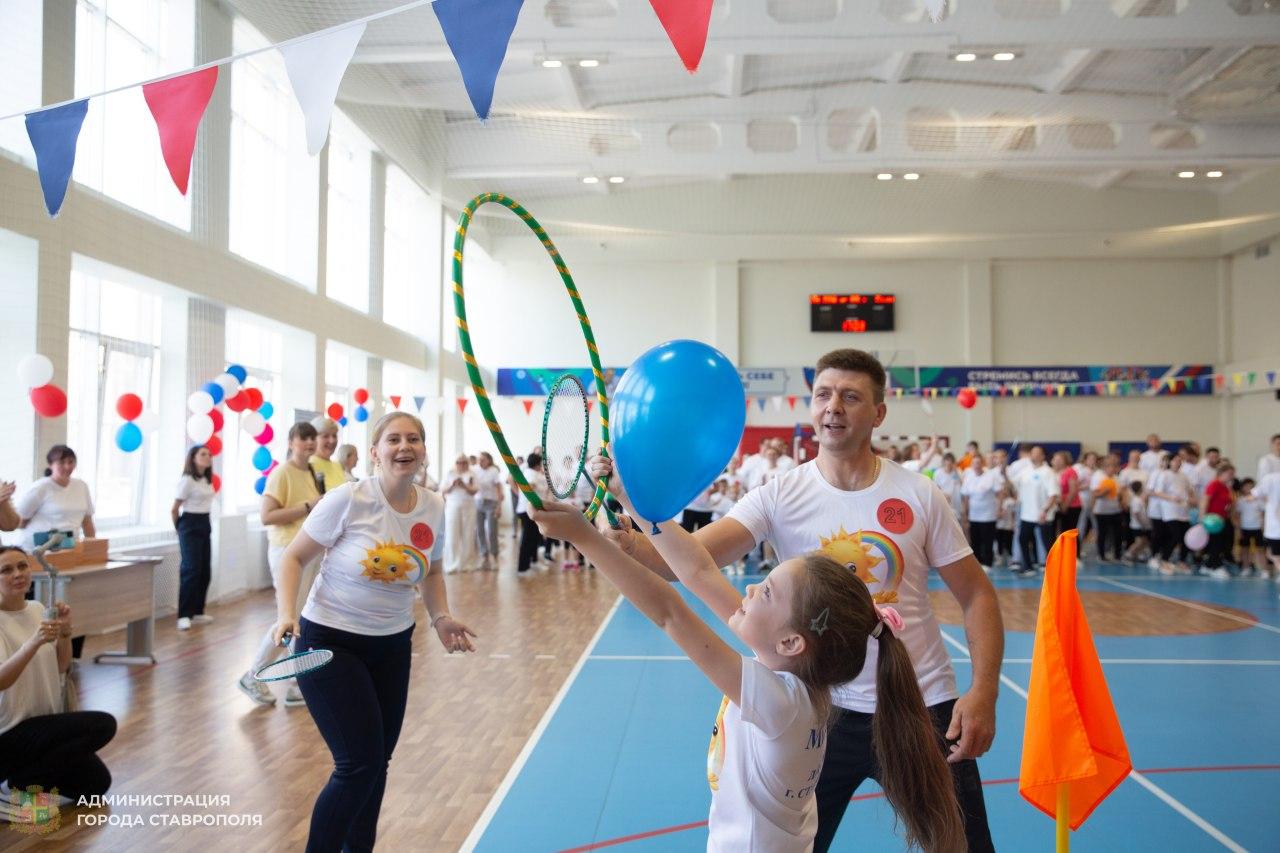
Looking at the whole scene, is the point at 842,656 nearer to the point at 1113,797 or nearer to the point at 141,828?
the point at 1113,797

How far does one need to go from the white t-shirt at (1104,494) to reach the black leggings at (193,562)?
12.2 m

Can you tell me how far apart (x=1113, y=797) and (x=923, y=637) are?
251cm

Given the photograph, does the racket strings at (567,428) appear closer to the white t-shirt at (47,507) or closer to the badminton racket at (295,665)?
the badminton racket at (295,665)

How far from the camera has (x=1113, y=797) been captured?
163 inches

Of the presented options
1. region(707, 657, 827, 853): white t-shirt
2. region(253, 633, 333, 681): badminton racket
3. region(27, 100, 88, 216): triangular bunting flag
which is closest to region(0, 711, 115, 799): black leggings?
region(253, 633, 333, 681): badminton racket

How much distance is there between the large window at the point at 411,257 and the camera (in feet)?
53.4

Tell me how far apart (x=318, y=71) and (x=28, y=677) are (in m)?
3.00

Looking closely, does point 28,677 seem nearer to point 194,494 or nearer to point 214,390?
point 194,494

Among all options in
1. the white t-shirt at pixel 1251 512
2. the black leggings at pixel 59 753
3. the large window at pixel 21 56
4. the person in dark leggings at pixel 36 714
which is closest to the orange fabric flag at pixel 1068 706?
the person in dark leggings at pixel 36 714

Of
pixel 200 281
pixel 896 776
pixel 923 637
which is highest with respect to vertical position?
pixel 200 281

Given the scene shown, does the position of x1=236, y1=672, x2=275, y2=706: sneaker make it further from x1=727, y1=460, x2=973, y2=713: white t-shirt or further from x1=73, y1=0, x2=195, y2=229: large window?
x1=73, y1=0, x2=195, y2=229: large window

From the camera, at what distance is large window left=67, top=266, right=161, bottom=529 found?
884 cm

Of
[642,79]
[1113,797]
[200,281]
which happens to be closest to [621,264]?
[642,79]

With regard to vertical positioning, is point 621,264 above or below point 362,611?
above
